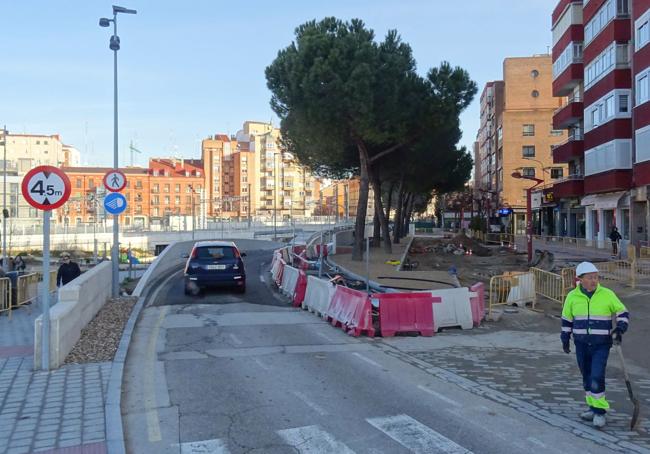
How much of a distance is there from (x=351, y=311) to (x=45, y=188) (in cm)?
603

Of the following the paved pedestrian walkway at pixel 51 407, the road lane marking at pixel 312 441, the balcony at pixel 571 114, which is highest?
the balcony at pixel 571 114

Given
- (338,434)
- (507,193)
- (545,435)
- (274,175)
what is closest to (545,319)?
(545,435)

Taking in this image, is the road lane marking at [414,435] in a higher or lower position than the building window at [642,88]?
lower

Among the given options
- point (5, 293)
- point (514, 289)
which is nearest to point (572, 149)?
point (514, 289)

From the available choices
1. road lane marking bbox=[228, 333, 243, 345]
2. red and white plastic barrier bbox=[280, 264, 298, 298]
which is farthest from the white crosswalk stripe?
red and white plastic barrier bbox=[280, 264, 298, 298]

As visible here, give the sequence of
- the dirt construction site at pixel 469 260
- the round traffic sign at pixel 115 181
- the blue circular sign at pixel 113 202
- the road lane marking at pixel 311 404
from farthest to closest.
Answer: the dirt construction site at pixel 469 260
the round traffic sign at pixel 115 181
the blue circular sign at pixel 113 202
the road lane marking at pixel 311 404

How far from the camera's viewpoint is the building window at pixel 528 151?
76500 mm

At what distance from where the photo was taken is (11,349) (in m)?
9.68

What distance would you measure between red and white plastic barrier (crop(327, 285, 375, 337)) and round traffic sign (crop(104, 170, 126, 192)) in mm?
6776

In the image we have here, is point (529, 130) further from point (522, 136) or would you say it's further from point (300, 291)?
point (300, 291)

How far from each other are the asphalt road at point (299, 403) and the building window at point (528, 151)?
70.3 metres

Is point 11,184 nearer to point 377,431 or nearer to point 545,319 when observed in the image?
point 545,319

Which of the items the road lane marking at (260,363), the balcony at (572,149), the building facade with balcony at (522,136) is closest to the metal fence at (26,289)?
the road lane marking at (260,363)

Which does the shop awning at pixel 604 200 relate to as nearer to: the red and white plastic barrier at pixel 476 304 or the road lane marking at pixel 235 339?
the red and white plastic barrier at pixel 476 304
